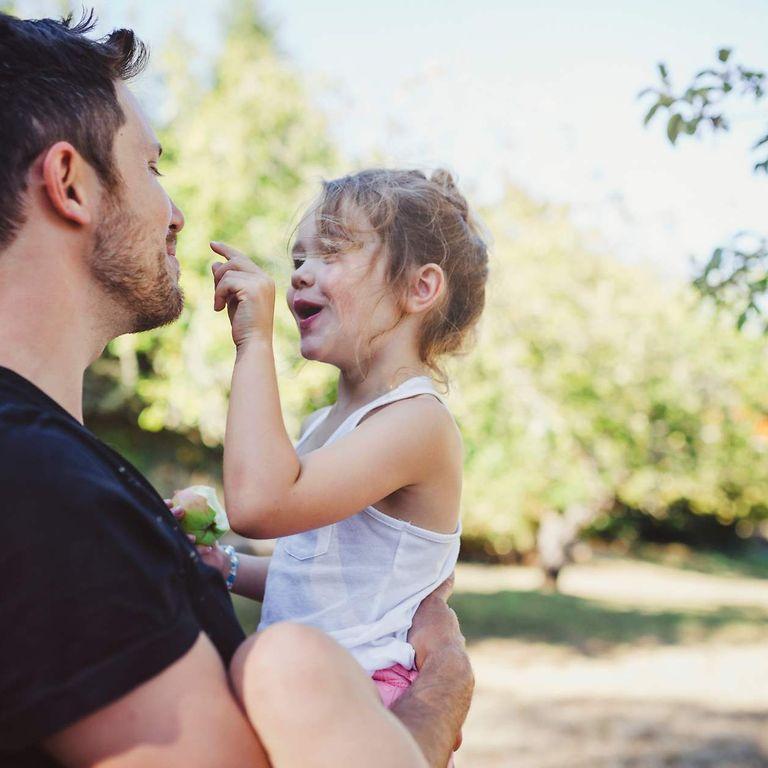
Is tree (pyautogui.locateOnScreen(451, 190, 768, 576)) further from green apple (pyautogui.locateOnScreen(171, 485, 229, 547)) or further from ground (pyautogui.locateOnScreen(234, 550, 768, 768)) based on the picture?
green apple (pyautogui.locateOnScreen(171, 485, 229, 547))

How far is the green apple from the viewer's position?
2172mm

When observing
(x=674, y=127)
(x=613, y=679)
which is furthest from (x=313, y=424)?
(x=613, y=679)

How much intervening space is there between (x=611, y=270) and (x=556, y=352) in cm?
142

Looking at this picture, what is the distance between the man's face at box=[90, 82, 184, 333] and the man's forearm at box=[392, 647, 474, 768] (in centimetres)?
88

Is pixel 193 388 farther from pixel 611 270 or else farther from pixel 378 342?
→ pixel 378 342

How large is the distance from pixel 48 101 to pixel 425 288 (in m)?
1.15

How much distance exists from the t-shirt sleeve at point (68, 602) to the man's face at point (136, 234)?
580 millimetres

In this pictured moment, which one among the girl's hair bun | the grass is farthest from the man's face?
the grass

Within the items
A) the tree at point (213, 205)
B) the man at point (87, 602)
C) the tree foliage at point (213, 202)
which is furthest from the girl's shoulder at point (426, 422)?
the tree foliage at point (213, 202)

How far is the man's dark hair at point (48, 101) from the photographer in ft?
5.34

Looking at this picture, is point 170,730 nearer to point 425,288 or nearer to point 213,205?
point 425,288

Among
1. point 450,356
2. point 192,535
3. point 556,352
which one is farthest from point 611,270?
point 192,535

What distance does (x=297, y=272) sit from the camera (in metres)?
2.50

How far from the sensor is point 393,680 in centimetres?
208
